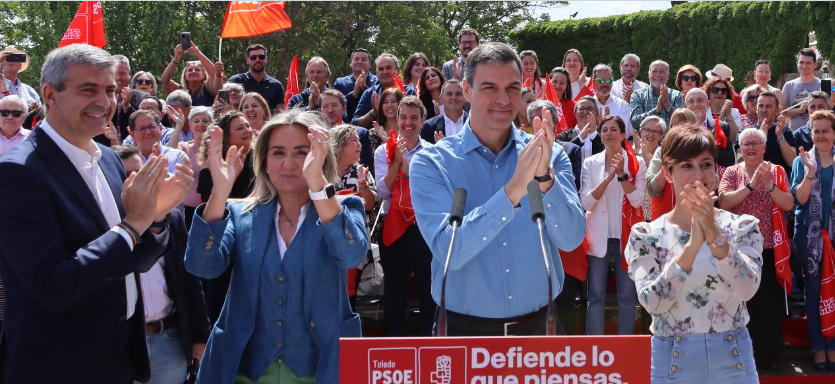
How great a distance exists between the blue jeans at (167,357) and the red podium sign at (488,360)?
232 cm

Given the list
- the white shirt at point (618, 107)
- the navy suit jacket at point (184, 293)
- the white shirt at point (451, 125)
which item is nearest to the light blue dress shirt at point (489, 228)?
the navy suit jacket at point (184, 293)

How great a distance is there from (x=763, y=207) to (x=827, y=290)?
3.15ft

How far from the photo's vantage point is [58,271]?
2.80 m

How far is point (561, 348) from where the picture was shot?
236cm

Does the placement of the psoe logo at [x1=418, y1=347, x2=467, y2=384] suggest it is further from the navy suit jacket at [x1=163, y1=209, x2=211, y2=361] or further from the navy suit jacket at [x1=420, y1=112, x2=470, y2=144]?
the navy suit jacket at [x1=420, y1=112, x2=470, y2=144]

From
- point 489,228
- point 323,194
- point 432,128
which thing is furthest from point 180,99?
point 489,228

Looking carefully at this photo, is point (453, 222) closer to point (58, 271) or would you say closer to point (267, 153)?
point (267, 153)

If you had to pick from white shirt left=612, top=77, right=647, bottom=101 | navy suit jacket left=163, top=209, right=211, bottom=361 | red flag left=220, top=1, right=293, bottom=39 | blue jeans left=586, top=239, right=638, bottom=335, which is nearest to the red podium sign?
navy suit jacket left=163, top=209, right=211, bottom=361

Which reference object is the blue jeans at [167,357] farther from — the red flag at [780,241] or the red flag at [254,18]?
the red flag at [254,18]

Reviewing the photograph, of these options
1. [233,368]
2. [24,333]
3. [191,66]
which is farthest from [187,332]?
[191,66]

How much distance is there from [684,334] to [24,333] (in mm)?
2726

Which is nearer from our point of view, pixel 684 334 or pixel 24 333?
pixel 24 333

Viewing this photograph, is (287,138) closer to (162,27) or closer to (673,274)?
(673,274)

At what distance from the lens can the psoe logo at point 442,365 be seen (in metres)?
2.37
